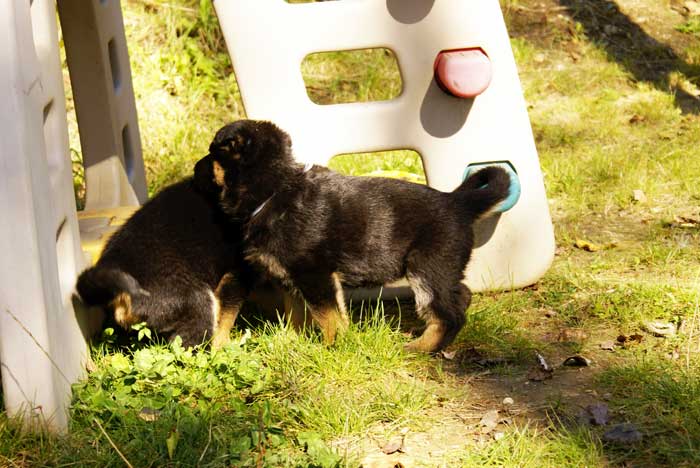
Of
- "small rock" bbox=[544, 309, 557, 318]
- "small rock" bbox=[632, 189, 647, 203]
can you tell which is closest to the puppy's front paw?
"small rock" bbox=[544, 309, 557, 318]

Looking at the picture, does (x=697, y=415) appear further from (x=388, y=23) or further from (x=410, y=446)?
(x=388, y=23)

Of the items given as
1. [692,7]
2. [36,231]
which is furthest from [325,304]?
[692,7]

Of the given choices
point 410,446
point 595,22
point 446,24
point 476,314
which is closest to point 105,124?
point 446,24

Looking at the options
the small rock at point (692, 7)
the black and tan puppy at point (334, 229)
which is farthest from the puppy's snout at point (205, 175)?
the small rock at point (692, 7)

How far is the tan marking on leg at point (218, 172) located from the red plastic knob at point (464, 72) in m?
1.19

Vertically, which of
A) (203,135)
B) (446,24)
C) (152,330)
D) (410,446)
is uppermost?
(446,24)

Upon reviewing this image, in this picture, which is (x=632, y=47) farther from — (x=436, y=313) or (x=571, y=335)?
(x=436, y=313)

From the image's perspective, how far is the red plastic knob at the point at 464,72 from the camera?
14.1 feet

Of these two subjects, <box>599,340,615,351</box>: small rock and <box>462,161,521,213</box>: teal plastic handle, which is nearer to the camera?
<box>599,340,615,351</box>: small rock

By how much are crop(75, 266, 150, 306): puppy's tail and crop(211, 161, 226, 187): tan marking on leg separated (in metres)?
0.58

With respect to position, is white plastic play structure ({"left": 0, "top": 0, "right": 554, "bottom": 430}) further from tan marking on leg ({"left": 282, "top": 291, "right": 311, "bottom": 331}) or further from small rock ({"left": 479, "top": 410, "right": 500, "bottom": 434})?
small rock ({"left": 479, "top": 410, "right": 500, "bottom": 434})

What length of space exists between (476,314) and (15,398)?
2.08 meters

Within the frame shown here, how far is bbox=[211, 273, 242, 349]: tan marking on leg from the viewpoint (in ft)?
13.0

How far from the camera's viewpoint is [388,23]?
4.36 meters
